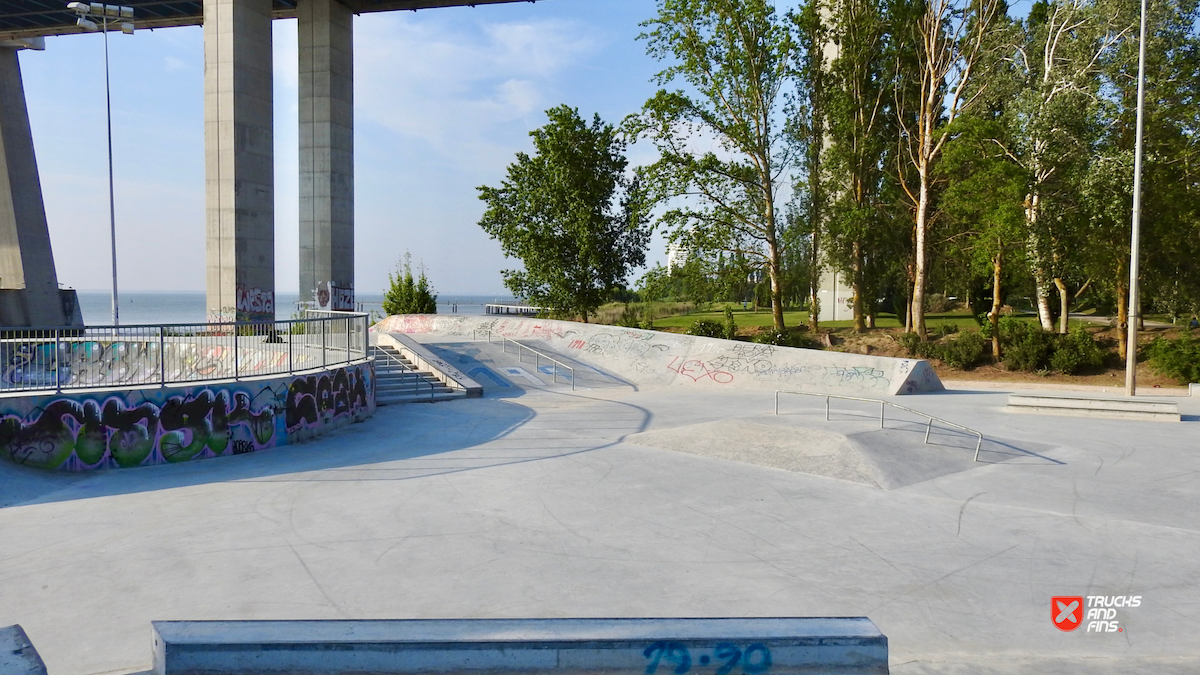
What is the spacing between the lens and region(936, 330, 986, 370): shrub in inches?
968

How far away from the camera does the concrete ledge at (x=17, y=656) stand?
3.62 metres

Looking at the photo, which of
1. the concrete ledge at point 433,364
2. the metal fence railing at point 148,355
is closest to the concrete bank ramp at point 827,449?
the metal fence railing at point 148,355

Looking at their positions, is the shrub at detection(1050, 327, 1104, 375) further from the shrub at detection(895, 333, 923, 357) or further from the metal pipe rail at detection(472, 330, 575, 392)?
the metal pipe rail at detection(472, 330, 575, 392)

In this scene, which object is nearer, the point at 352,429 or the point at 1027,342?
the point at 352,429

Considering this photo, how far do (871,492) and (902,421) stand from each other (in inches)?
182

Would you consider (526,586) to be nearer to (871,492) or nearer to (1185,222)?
(871,492)

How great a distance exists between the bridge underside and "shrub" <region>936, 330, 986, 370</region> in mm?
23941

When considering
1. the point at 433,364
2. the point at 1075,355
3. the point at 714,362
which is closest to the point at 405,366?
the point at 433,364

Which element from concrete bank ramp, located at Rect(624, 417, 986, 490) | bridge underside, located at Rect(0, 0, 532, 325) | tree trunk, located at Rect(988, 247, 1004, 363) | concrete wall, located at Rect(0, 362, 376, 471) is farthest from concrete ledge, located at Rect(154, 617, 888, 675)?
bridge underside, located at Rect(0, 0, 532, 325)

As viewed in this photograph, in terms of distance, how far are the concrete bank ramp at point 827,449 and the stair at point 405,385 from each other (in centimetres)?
697

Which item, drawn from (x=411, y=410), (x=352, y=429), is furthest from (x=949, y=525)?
(x=411, y=410)

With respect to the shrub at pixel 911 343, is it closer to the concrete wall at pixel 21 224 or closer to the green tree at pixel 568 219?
the green tree at pixel 568 219

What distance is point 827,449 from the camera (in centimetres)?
1104

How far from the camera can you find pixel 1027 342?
2362cm
